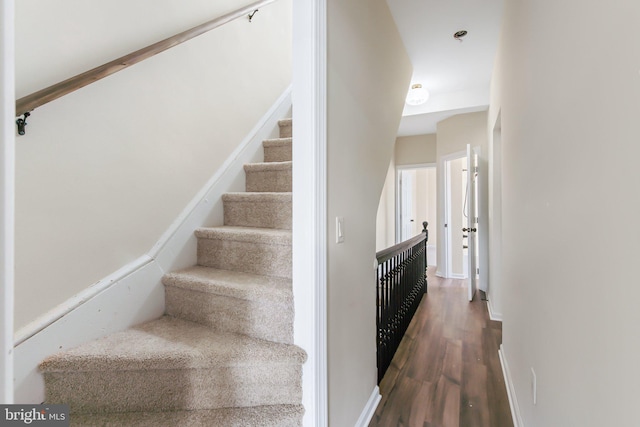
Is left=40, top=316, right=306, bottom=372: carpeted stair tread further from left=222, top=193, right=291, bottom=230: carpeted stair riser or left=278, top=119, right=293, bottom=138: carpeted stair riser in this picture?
left=278, top=119, right=293, bottom=138: carpeted stair riser

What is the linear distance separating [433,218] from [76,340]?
7.70 meters

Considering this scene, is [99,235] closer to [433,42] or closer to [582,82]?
[582,82]

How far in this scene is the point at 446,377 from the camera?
204 cm

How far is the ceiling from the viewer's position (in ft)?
6.97

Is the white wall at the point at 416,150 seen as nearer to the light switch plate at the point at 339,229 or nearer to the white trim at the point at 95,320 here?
the light switch plate at the point at 339,229

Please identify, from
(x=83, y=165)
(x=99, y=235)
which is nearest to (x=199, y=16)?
(x=83, y=165)

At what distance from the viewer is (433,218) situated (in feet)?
25.3

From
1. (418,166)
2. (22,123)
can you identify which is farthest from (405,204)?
(22,123)

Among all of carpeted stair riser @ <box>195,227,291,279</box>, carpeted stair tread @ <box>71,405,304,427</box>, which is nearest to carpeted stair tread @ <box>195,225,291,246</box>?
carpeted stair riser @ <box>195,227,291,279</box>

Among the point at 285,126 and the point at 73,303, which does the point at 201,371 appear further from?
the point at 285,126

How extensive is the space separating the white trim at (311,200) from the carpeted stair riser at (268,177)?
83 cm

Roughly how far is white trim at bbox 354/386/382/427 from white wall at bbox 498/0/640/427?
0.77 meters

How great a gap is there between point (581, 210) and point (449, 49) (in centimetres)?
255

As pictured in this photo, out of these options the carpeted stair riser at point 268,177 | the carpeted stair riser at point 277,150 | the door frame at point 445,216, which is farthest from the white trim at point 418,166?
the carpeted stair riser at point 268,177
